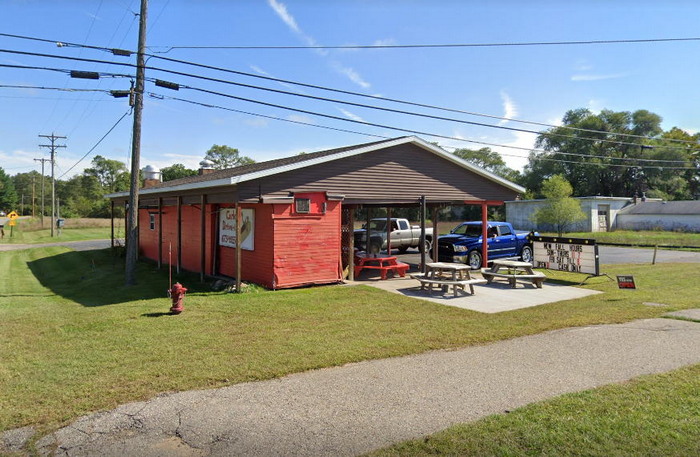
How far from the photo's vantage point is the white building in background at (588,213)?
45438 mm

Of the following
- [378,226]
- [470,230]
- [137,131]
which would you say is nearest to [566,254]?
[470,230]

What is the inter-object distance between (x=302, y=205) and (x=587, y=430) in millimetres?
9221

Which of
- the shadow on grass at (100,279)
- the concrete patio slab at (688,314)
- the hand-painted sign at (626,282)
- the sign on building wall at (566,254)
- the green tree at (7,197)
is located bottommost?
the shadow on grass at (100,279)

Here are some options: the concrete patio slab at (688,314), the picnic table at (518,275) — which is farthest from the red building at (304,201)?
the concrete patio slab at (688,314)

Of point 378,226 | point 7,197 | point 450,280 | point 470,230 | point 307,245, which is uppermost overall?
point 7,197

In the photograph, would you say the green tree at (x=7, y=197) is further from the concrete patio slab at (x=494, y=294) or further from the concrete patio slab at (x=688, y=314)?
the concrete patio slab at (x=688, y=314)

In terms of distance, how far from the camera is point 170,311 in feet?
30.0

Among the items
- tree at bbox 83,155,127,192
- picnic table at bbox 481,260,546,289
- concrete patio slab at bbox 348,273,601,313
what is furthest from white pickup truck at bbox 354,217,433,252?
tree at bbox 83,155,127,192

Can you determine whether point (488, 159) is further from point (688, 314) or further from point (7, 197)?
point (7, 197)

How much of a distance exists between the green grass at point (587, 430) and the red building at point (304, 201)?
8223 millimetres

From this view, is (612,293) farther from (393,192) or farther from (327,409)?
(327,409)

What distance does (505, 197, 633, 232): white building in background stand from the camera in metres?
45.4

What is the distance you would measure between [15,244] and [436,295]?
3728 cm

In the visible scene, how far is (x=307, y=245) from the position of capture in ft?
40.4
